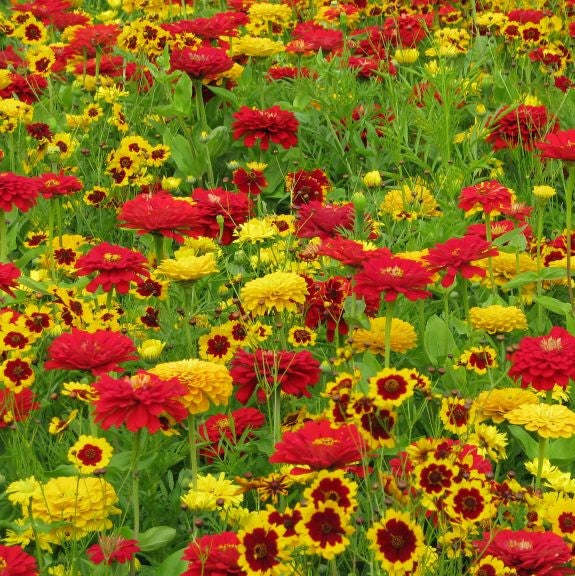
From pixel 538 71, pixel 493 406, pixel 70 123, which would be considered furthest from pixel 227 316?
pixel 538 71

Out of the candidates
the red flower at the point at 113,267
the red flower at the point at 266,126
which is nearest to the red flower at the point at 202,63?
the red flower at the point at 266,126

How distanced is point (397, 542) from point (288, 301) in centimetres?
88

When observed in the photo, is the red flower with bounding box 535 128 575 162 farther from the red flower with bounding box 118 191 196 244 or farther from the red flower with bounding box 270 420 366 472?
the red flower with bounding box 270 420 366 472

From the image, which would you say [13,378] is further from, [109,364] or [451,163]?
[451,163]

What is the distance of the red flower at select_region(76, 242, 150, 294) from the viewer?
273cm

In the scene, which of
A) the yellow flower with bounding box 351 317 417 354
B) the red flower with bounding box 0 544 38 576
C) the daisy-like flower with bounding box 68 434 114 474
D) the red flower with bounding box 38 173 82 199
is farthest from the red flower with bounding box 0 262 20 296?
the red flower with bounding box 0 544 38 576

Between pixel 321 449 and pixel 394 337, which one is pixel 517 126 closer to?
pixel 394 337

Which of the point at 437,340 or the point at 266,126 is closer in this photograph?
the point at 437,340

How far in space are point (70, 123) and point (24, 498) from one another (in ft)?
7.65

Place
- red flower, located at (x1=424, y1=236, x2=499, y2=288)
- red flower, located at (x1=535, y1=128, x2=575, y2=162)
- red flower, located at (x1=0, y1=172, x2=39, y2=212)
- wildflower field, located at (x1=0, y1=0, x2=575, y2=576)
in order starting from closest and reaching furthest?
wildflower field, located at (x1=0, y1=0, x2=575, y2=576)
red flower, located at (x1=424, y1=236, x2=499, y2=288)
red flower, located at (x1=535, y1=128, x2=575, y2=162)
red flower, located at (x1=0, y1=172, x2=39, y2=212)

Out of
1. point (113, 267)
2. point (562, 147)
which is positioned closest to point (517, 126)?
point (562, 147)

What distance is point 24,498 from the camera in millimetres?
1941

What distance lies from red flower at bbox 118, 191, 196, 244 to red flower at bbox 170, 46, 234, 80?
3.53 ft

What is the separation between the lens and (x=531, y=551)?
175cm
